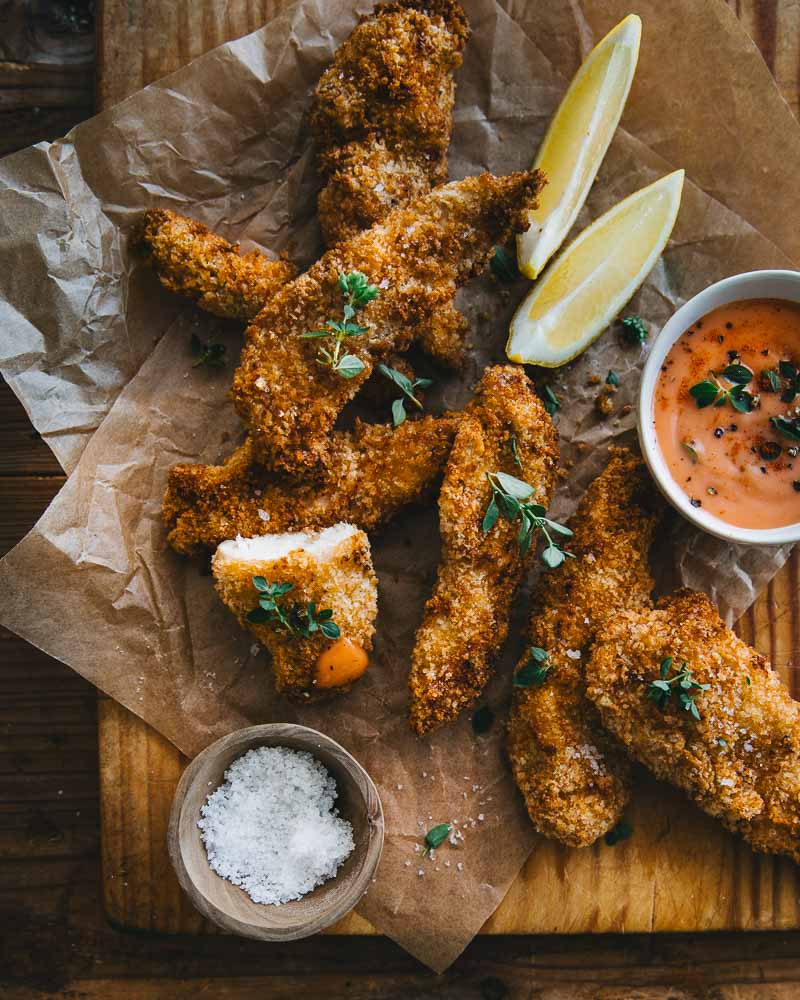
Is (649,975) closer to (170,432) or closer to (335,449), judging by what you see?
(335,449)

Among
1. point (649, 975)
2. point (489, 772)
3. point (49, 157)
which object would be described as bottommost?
point (649, 975)

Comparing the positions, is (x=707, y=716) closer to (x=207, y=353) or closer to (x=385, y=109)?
(x=207, y=353)

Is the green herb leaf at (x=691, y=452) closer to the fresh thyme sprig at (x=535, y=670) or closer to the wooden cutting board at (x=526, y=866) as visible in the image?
the fresh thyme sprig at (x=535, y=670)

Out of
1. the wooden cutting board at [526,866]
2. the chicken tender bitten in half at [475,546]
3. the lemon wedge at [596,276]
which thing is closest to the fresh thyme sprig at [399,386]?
the chicken tender bitten in half at [475,546]

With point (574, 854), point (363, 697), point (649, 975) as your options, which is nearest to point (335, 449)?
point (363, 697)

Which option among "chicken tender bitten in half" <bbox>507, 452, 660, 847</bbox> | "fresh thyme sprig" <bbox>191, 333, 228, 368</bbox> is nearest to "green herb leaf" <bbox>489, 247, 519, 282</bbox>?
"chicken tender bitten in half" <bbox>507, 452, 660, 847</bbox>

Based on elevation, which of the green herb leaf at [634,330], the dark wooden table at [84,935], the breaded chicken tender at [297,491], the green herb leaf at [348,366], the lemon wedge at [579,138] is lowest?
the dark wooden table at [84,935]
